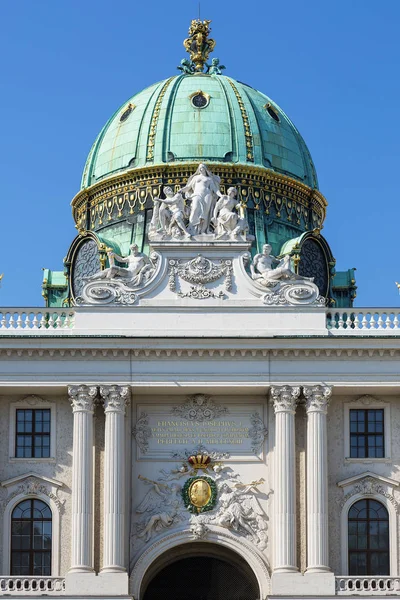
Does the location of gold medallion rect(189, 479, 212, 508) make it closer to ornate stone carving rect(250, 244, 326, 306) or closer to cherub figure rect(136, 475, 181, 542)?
cherub figure rect(136, 475, 181, 542)

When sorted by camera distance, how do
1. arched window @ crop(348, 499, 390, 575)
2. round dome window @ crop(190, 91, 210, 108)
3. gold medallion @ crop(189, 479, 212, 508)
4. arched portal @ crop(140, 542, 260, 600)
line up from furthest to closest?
round dome window @ crop(190, 91, 210, 108) → arched portal @ crop(140, 542, 260, 600) → gold medallion @ crop(189, 479, 212, 508) → arched window @ crop(348, 499, 390, 575)

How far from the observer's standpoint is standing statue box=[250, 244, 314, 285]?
174ft

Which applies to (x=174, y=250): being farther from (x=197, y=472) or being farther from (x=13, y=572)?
(x=13, y=572)

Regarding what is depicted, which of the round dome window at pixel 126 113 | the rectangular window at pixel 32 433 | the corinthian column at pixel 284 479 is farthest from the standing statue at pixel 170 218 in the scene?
the round dome window at pixel 126 113

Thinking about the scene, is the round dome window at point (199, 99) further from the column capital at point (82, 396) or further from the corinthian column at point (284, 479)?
the column capital at point (82, 396)

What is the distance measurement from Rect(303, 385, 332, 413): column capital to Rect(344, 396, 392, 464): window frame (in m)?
1.17

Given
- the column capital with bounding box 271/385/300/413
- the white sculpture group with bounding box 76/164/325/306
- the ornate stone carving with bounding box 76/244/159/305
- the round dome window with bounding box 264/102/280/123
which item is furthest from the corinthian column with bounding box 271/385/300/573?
the round dome window with bounding box 264/102/280/123

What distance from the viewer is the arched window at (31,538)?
170ft

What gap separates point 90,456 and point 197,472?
3.17 metres

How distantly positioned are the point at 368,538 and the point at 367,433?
10.0 feet

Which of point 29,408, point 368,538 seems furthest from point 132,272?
point 368,538

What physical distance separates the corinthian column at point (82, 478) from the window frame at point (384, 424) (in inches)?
293

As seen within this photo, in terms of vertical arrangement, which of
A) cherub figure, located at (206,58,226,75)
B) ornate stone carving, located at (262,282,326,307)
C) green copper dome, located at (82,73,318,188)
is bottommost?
ornate stone carving, located at (262,282,326,307)

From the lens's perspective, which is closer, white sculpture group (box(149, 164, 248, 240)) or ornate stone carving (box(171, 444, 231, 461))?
ornate stone carving (box(171, 444, 231, 461))
